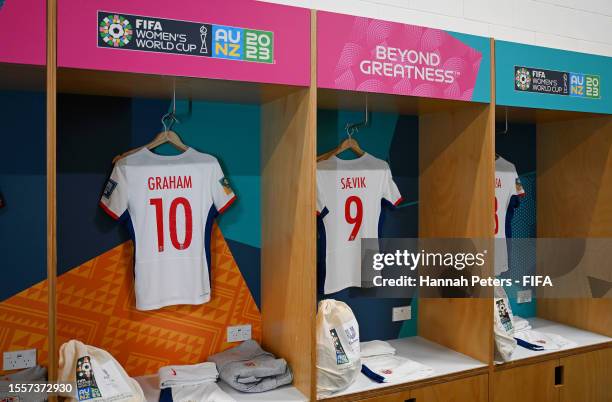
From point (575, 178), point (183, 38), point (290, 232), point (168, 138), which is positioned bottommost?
point (290, 232)

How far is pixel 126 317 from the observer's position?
218 centimetres

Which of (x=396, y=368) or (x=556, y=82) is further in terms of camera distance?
(x=556, y=82)

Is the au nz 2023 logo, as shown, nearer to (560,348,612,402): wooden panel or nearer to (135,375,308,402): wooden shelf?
(135,375,308,402): wooden shelf

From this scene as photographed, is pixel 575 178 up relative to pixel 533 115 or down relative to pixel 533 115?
down

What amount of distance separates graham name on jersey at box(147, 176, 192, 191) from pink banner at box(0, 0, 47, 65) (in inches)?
27.3

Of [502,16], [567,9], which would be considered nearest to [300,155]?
[502,16]

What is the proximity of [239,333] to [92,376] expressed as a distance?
0.72 meters

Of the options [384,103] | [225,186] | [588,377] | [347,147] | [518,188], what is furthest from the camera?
[518,188]

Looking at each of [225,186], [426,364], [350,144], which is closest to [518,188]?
[350,144]

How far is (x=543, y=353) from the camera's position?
2535 mm

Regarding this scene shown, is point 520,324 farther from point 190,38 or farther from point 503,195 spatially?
point 190,38

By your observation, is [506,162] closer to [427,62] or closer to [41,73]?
[427,62]

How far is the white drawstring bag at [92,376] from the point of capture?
1758mm

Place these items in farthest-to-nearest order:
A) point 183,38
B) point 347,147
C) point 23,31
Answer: point 347,147, point 183,38, point 23,31
